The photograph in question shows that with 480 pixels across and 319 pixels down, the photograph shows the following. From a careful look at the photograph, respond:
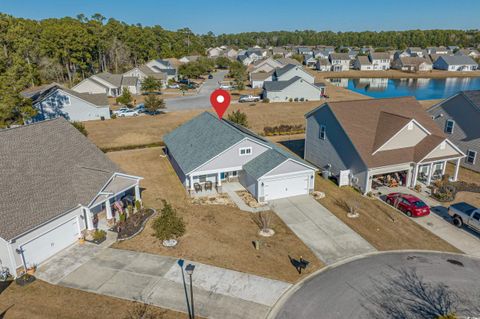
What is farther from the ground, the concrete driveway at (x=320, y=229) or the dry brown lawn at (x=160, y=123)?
the dry brown lawn at (x=160, y=123)

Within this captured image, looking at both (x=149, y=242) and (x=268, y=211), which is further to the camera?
(x=268, y=211)

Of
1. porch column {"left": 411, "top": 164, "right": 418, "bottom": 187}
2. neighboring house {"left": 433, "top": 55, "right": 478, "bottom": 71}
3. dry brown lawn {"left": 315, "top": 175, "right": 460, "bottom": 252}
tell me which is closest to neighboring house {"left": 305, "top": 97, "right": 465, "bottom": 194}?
porch column {"left": 411, "top": 164, "right": 418, "bottom": 187}

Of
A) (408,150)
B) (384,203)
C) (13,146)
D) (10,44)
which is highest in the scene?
(10,44)

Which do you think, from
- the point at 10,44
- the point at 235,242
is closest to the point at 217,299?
the point at 235,242

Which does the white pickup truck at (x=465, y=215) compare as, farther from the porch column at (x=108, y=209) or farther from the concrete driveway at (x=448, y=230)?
the porch column at (x=108, y=209)

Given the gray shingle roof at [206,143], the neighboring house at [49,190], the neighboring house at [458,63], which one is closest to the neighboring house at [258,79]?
the gray shingle roof at [206,143]

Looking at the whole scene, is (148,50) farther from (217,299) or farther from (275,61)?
(217,299)

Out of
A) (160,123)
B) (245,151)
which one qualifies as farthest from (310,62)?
(245,151)
